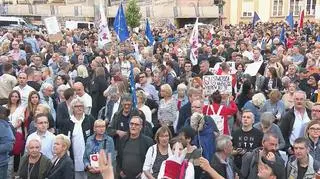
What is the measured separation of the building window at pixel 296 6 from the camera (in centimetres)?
5426

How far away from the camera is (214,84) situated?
9.97 m

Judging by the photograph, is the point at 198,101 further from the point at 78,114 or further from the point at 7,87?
the point at 7,87

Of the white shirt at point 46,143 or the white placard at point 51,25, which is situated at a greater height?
the white placard at point 51,25

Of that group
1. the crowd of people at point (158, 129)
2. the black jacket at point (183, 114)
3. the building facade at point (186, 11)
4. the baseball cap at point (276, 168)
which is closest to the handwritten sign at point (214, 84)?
the crowd of people at point (158, 129)

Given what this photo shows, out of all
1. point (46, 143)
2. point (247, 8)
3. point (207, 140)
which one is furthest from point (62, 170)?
point (247, 8)

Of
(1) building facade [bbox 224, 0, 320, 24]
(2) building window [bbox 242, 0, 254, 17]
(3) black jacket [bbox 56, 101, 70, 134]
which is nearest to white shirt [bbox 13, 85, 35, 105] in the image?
(3) black jacket [bbox 56, 101, 70, 134]

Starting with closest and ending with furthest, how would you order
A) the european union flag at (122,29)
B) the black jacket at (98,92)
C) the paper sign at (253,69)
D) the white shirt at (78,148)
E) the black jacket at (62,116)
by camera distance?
the white shirt at (78,148) < the black jacket at (62,116) < the black jacket at (98,92) < the paper sign at (253,69) < the european union flag at (122,29)

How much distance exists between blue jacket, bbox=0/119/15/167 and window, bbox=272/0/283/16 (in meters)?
50.6

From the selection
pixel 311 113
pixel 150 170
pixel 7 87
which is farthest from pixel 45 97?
pixel 311 113

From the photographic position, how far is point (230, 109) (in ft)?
29.7

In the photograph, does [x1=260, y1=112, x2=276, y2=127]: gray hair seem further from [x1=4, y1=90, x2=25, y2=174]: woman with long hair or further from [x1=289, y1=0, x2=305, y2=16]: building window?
[x1=289, y1=0, x2=305, y2=16]: building window

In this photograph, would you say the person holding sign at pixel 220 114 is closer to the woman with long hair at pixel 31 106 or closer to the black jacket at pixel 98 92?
the woman with long hair at pixel 31 106

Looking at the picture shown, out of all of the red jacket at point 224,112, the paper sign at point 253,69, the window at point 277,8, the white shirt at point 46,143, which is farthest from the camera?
the window at point 277,8

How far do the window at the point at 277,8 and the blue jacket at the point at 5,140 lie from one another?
166 ft
